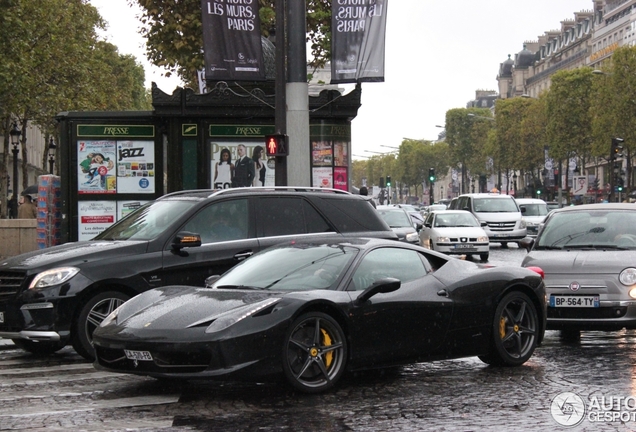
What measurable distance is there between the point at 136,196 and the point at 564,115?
79.3m

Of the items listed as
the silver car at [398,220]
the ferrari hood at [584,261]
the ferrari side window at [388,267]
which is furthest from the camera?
the silver car at [398,220]

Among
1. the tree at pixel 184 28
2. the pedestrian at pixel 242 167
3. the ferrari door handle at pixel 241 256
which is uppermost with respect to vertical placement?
the tree at pixel 184 28

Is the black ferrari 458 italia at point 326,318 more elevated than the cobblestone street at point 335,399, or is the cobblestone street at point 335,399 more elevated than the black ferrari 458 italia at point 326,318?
the black ferrari 458 italia at point 326,318

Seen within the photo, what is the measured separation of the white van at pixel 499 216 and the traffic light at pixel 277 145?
77.7 ft

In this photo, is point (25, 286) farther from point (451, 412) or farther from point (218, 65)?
point (218, 65)

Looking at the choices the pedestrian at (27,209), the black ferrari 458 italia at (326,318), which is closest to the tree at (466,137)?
the pedestrian at (27,209)

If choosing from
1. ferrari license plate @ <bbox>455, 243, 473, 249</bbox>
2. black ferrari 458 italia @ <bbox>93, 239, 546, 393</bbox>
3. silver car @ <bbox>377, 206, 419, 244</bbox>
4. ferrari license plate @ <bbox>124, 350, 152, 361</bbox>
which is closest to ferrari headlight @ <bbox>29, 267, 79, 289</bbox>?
black ferrari 458 italia @ <bbox>93, 239, 546, 393</bbox>

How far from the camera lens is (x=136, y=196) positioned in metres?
18.8

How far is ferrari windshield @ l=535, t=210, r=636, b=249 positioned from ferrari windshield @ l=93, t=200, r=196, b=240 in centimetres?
455

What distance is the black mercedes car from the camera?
1039 centimetres

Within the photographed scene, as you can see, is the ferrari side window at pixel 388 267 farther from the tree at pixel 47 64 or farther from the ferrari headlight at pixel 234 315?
the tree at pixel 47 64

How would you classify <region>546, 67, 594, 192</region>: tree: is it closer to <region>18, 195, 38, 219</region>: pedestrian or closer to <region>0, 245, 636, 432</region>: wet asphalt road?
<region>18, 195, 38, 219</region>: pedestrian

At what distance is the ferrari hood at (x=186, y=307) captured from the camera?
27.0ft

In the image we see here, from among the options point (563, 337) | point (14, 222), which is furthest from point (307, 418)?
point (14, 222)
